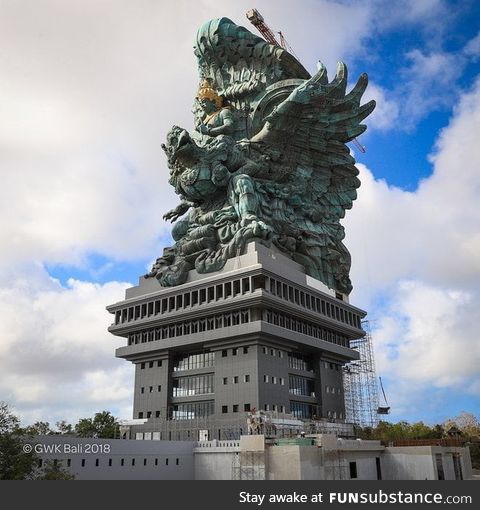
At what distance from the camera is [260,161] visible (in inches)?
2849

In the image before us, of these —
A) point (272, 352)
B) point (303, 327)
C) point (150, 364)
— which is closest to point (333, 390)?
point (303, 327)

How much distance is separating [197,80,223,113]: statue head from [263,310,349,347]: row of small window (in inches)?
1365

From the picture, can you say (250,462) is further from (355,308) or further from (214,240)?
(355,308)

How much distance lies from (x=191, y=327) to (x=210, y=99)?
3515cm

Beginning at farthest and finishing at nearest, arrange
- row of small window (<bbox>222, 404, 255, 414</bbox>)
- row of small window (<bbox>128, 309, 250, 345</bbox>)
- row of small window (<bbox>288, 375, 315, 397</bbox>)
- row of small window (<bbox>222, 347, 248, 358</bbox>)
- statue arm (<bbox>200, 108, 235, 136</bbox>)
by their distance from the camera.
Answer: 1. statue arm (<bbox>200, 108, 235, 136</bbox>)
2. row of small window (<bbox>288, 375, 315, 397</bbox>)
3. row of small window (<bbox>128, 309, 250, 345</bbox>)
4. row of small window (<bbox>222, 347, 248, 358</bbox>)
5. row of small window (<bbox>222, 404, 255, 414</bbox>)

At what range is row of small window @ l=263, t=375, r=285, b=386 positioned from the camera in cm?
5863

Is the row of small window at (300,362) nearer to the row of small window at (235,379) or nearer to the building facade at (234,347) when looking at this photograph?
the building facade at (234,347)

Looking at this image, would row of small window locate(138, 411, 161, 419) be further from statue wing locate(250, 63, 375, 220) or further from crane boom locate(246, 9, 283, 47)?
crane boom locate(246, 9, 283, 47)

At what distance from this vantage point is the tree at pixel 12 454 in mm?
31328

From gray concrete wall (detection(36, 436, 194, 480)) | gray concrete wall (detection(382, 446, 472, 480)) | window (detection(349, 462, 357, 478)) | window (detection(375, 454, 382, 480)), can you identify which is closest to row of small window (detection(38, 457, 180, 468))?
gray concrete wall (detection(36, 436, 194, 480))

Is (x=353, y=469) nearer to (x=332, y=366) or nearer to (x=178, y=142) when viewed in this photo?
(x=332, y=366)

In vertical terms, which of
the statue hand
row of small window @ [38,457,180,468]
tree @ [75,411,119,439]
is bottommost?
row of small window @ [38,457,180,468]

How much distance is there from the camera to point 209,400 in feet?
204

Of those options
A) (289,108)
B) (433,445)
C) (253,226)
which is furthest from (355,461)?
(289,108)
